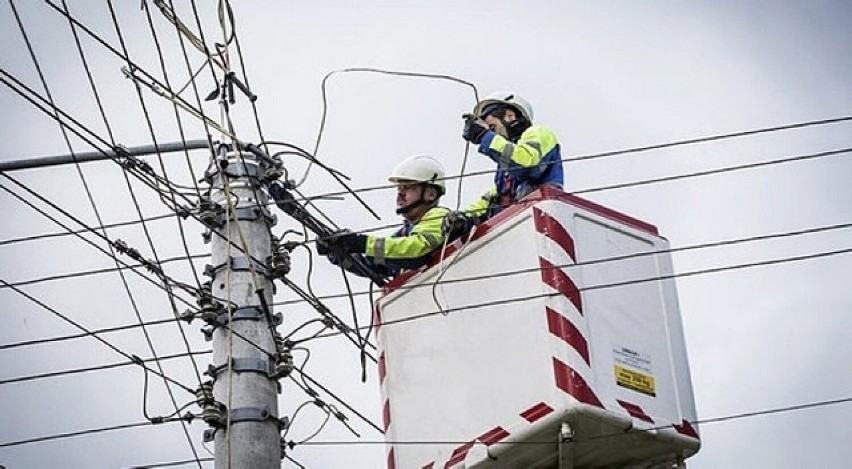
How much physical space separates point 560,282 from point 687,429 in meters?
1.07

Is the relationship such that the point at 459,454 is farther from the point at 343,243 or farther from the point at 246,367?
the point at 343,243

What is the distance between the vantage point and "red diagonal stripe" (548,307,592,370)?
9.16 metres

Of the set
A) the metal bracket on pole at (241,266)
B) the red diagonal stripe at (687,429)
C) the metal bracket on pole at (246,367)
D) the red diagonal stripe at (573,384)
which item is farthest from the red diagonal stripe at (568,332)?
the metal bracket on pole at (241,266)

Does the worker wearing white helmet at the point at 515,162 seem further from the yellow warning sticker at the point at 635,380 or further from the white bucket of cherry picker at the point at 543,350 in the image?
the yellow warning sticker at the point at 635,380

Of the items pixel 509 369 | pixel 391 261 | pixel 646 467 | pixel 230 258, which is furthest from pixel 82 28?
pixel 646 467

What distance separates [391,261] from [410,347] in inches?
20.3

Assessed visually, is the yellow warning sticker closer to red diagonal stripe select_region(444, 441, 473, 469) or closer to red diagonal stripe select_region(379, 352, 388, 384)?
red diagonal stripe select_region(444, 441, 473, 469)

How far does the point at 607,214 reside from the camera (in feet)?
32.3

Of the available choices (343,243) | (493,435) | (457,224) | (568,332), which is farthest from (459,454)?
(343,243)

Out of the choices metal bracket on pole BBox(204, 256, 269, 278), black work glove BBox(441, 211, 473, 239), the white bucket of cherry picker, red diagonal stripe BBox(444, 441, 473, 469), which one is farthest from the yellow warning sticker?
metal bracket on pole BBox(204, 256, 269, 278)

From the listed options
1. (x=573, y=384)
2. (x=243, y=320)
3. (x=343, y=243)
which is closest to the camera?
(x=573, y=384)

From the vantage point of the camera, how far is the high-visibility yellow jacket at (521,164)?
1019 cm

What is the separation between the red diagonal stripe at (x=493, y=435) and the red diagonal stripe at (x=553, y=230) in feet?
3.08

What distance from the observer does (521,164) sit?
1017 centimetres
